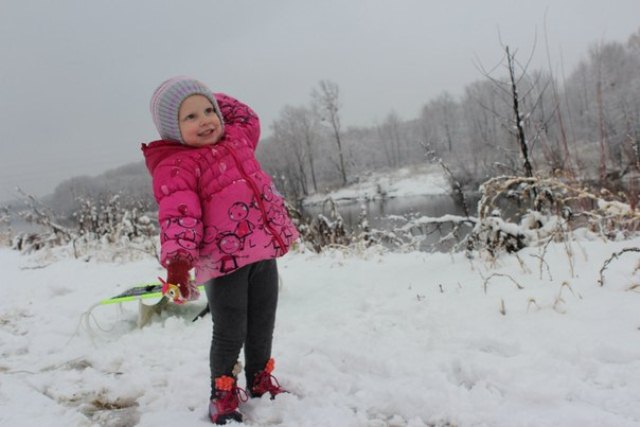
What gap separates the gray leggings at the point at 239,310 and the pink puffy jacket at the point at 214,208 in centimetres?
8

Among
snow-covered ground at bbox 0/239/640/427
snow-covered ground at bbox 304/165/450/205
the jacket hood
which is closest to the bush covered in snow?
snow-covered ground at bbox 0/239/640/427

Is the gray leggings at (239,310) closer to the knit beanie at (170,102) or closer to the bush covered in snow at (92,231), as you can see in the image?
the knit beanie at (170,102)

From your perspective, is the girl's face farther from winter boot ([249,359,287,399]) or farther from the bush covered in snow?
the bush covered in snow

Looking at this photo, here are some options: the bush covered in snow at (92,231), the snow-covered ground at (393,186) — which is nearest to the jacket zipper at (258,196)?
the bush covered in snow at (92,231)

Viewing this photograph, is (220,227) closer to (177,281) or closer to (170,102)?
(177,281)

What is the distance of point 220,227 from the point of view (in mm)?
1708

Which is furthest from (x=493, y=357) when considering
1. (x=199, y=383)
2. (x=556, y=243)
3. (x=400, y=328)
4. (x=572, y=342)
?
(x=556, y=243)

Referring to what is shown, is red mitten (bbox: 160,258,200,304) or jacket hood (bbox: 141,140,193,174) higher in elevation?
jacket hood (bbox: 141,140,193,174)

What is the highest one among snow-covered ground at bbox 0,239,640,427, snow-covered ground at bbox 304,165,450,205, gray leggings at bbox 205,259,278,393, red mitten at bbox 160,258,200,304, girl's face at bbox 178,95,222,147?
Answer: girl's face at bbox 178,95,222,147

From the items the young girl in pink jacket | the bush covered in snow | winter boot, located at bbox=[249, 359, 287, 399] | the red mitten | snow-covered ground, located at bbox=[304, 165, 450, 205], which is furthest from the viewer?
snow-covered ground, located at bbox=[304, 165, 450, 205]

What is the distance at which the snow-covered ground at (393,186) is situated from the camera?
35969mm

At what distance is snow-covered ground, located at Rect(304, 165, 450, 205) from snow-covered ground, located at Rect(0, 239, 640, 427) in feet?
99.7

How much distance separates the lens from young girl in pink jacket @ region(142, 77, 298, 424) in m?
1.62

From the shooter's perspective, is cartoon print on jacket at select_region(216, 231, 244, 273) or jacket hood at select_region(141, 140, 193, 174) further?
jacket hood at select_region(141, 140, 193, 174)
